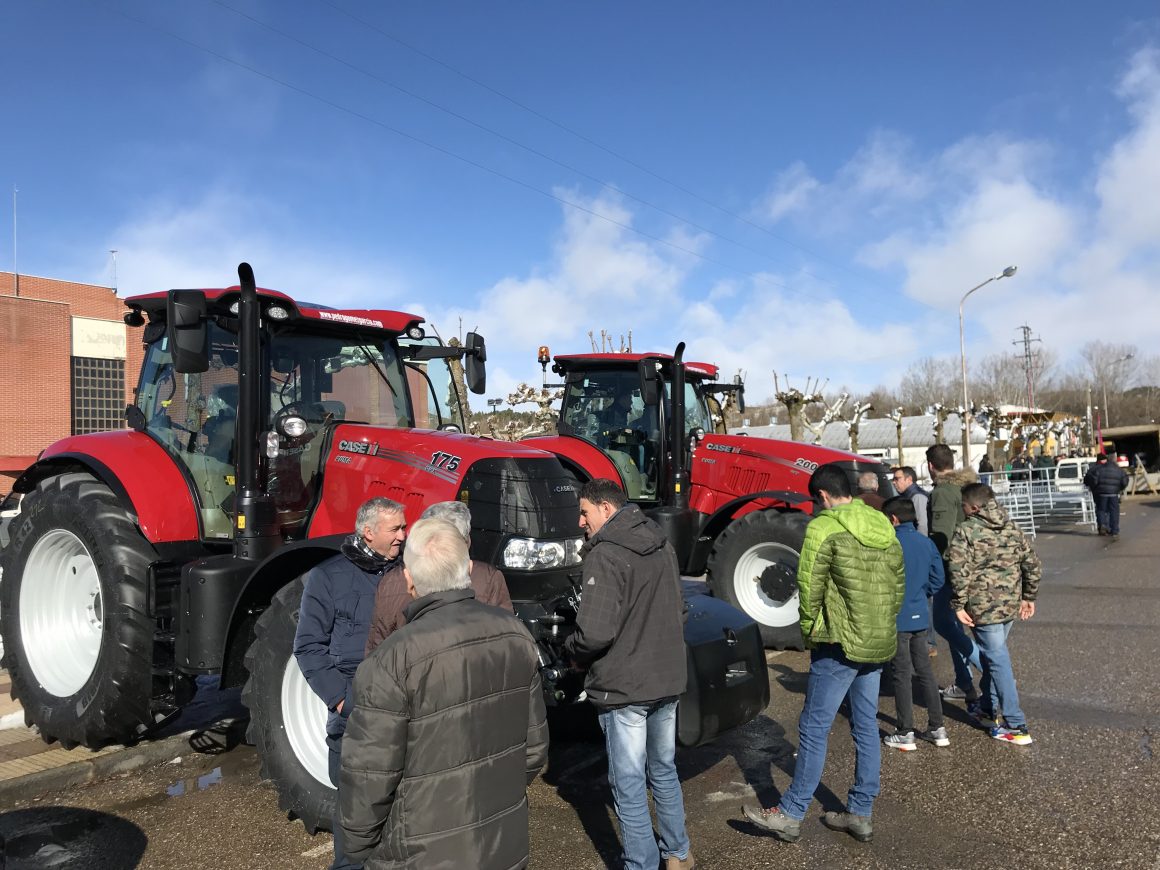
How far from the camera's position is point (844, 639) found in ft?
12.9

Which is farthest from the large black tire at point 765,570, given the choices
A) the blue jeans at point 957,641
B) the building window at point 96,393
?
the building window at point 96,393

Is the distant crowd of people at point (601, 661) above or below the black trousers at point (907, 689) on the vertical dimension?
above

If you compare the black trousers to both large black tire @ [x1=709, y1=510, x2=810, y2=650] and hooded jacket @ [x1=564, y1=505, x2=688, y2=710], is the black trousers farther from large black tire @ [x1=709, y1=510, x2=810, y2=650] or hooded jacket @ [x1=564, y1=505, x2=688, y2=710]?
hooded jacket @ [x1=564, y1=505, x2=688, y2=710]

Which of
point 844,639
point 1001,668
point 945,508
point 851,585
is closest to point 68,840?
point 844,639

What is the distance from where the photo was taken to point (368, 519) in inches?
136

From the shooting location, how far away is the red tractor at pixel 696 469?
7688 millimetres

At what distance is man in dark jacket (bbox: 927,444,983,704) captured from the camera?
5941 millimetres

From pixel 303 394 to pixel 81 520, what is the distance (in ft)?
4.81

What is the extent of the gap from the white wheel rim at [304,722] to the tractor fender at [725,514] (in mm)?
4584

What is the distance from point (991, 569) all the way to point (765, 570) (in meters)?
2.64

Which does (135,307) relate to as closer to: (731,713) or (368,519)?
(368,519)

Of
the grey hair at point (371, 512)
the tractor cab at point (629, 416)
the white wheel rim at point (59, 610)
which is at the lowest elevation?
the white wheel rim at point (59, 610)

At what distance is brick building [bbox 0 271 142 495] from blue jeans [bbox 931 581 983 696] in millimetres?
26127

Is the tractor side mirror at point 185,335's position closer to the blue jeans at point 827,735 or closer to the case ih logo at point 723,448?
the blue jeans at point 827,735
